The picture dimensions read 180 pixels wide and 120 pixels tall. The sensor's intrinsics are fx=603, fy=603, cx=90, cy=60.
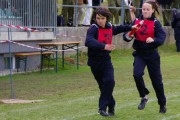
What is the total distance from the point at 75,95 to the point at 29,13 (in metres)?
6.42

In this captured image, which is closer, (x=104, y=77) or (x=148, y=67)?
(x=104, y=77)

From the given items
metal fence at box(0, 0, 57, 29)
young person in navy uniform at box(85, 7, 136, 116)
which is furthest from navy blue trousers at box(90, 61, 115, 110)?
metal fence at box(0, 0, 57, 29)

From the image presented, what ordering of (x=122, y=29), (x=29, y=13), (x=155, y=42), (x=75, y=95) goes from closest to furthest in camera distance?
(x=122, y=29) → (x=155, y=42) → (x=75, y=95) → (x=29, y=13)

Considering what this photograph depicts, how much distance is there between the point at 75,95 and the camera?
13547 millimetres

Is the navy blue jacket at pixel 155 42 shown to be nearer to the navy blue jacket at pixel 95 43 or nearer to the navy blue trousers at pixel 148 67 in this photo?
the navy blue trousers at pixel 148 67

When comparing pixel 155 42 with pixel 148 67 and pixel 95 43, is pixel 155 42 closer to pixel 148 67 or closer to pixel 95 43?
pixel 148 67

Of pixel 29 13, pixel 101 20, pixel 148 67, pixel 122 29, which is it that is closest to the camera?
pixel 101 20

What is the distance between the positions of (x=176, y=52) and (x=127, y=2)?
10.9 feet

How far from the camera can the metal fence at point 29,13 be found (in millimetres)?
18422

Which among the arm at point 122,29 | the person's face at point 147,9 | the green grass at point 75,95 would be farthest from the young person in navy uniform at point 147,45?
the green grass at point 75,95

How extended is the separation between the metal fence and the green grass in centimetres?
171

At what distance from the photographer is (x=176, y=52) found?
27.4 m

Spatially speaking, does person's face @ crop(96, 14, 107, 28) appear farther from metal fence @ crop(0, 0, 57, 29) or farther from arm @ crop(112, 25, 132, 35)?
metal fence @ crop(0, 0, 57, 29)

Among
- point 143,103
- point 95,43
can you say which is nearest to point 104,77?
point 95,43
